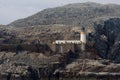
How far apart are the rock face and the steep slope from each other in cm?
952

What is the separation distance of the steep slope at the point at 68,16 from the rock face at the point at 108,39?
9.52m

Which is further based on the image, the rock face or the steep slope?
the steep slope

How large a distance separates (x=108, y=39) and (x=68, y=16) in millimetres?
25853

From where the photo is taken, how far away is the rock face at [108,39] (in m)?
93.4

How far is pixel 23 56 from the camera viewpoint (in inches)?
3445

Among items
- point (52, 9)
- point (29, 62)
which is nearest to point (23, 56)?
point (29, 62)

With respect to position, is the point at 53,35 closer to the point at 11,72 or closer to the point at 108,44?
the point at 108,44

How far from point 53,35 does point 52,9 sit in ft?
114

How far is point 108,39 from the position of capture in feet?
319

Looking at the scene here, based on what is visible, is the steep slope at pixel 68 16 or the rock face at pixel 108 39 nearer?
the rock face at pixel 108 39

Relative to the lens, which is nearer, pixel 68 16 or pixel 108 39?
pixel 108 39

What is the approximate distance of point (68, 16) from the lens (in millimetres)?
121938

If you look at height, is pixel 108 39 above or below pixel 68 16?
below

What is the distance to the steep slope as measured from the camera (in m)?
117
